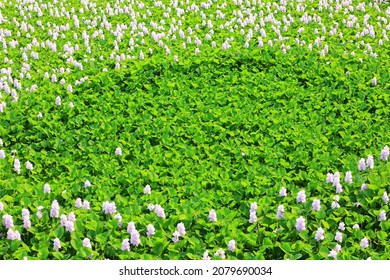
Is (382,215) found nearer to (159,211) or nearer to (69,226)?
(159,211)

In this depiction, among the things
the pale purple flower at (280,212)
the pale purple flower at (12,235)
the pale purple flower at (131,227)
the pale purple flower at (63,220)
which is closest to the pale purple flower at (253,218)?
the pale purple flower at (280,212)

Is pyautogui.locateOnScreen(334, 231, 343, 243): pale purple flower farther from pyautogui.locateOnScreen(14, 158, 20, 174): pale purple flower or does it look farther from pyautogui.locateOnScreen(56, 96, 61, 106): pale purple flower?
pyautogui.locateOnScreen(56, 96, 61, 106): pale purple flower

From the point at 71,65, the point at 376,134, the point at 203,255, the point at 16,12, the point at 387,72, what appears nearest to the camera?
the point at 203,255

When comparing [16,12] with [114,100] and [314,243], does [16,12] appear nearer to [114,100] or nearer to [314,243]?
[114,100]

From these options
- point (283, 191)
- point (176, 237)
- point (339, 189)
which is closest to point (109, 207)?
point (176, 237)

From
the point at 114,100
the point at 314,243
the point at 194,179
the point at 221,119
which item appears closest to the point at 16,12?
the point at 114,100

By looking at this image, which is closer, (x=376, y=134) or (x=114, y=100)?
(x=376, y=134)

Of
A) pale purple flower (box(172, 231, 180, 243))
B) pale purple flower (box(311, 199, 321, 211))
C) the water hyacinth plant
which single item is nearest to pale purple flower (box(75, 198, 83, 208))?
the water hyacinth plant

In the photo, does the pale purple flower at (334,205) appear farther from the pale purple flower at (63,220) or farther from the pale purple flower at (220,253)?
the pale purple flower at (63,220)
